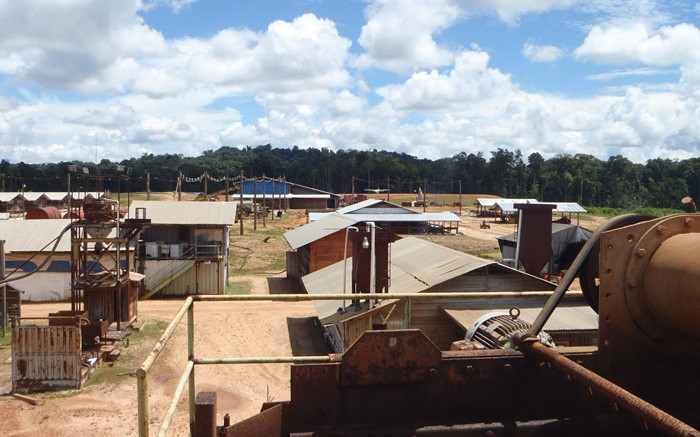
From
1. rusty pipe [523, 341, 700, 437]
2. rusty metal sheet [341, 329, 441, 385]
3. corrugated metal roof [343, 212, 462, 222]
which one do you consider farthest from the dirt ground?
corrugated metal roof [343, 212, 462, 222]

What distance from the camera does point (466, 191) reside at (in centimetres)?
13175

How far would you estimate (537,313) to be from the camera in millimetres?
13422

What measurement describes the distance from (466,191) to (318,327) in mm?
112418

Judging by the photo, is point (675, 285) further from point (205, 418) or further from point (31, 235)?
point (31, 235)

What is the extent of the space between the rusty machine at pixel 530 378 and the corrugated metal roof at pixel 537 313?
8496mm

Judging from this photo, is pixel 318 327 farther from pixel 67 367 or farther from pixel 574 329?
pixel 574 329

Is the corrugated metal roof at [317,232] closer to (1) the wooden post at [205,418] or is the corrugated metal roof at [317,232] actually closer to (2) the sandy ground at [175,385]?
(2) the sandy ground at [175,385]

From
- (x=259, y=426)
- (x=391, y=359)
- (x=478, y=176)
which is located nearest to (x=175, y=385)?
(x=259, y=426)

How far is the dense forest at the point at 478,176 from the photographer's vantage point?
322 ft

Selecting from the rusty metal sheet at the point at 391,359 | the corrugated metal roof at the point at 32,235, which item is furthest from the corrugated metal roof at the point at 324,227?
the rusty metal sheet at the point at 391,359

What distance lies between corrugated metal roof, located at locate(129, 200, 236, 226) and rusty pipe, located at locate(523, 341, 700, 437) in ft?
88.1

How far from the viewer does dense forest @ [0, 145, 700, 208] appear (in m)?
98.1

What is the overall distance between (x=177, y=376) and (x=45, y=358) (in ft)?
11.5

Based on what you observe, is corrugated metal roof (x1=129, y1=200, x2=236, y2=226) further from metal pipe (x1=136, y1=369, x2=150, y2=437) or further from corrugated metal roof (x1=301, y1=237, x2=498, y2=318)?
metal pipe (x1=136, y1=369, x2=150, y2=437)
